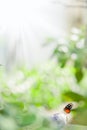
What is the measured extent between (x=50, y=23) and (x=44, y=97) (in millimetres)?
418

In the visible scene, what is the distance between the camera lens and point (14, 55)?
0.93 m

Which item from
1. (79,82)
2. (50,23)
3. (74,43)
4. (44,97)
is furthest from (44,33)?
(79,82)

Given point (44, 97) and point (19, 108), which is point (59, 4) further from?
point (19, 108)

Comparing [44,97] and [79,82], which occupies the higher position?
[44,97]

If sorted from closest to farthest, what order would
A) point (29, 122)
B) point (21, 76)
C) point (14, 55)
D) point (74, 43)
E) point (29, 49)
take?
point (29, 122)
point (74, 43)
point (14, 55)
point (21, 76)
point (29, 49)

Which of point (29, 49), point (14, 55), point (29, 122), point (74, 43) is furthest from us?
point (29, 49)

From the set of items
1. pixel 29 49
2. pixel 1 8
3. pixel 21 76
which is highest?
pixel 1 8

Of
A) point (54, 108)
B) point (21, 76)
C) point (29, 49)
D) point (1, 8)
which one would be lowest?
point (54, 108)

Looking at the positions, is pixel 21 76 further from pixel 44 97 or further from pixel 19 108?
pixel 19 108

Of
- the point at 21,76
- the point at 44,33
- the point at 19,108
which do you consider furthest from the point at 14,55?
the point at 19,108

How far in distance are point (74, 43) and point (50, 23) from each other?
1.80 feet

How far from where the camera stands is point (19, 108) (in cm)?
45

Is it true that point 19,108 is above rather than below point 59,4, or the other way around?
below

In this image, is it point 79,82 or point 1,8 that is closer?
point 79,82
